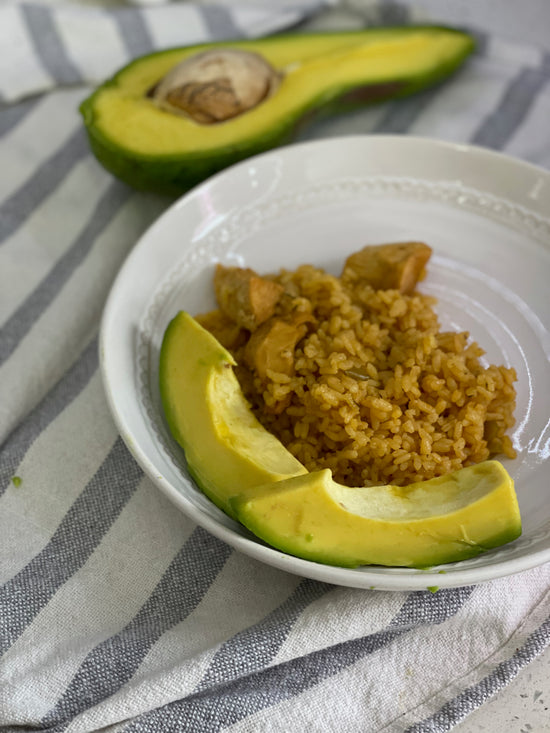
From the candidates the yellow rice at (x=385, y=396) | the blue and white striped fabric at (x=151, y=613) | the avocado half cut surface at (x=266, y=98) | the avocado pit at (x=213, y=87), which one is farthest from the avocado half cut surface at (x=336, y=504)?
the avocado pit at (x=213, y=87)

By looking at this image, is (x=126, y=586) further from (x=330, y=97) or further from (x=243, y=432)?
(x=330, y=97)

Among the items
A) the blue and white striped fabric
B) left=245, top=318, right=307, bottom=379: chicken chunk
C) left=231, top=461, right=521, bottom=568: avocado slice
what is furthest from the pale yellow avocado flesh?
left=231, top=461, right=521, bottom=568: avocado slice

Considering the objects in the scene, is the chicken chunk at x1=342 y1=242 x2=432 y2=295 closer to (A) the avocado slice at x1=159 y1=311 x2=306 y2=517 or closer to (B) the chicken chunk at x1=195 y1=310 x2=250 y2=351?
(B) the chicken chunk at x1=195 y1=310 x2=250 y2=351

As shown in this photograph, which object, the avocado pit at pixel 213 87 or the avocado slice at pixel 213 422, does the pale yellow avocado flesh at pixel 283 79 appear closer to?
the avocado pit at pixel 213 87

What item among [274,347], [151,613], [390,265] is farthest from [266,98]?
[151,613]

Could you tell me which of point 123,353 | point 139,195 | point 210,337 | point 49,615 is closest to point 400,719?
point 49,615

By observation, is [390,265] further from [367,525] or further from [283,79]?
[283,79]
